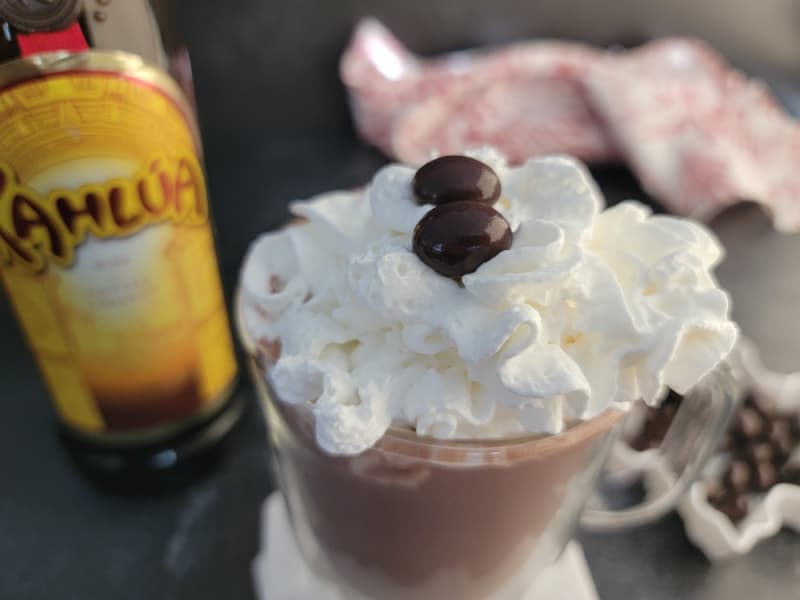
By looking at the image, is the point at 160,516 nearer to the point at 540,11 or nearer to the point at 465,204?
the point at 465,204

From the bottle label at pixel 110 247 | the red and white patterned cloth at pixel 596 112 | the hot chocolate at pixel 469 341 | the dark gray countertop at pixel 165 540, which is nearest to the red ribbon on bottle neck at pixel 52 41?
the bottle label at pixel 110 247

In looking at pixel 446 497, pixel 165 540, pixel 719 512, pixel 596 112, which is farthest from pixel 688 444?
pixel 596 112

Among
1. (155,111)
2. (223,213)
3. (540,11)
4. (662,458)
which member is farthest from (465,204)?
(540,11)

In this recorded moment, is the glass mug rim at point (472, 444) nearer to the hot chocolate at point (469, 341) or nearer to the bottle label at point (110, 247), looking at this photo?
the hot chocolate at point (469, 341)

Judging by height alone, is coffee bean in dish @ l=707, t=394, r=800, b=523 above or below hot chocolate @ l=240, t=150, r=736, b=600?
below

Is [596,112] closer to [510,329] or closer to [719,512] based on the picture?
[719,512]

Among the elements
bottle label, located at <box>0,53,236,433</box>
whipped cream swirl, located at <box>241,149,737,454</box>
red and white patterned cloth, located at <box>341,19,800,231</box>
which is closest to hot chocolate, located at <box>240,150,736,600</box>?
whipped cream swirl, located at <box>241,149,737,454</box>

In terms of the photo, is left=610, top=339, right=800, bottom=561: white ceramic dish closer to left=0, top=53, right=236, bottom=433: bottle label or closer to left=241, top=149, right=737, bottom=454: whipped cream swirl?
left=241, top=149, right=737, bottom=454: whipped cream swirl
